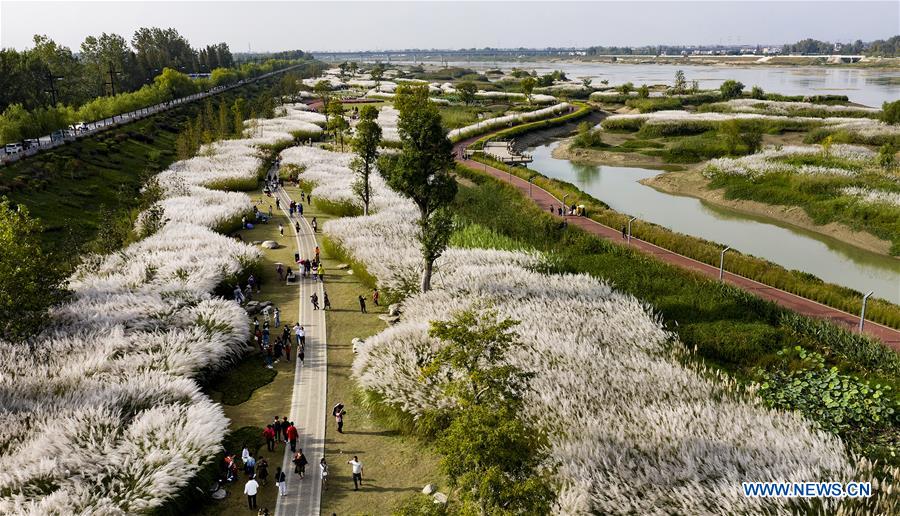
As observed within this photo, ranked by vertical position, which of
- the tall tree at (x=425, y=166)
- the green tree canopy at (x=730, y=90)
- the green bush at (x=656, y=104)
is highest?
the green tree canopy at (x=730, y=90)

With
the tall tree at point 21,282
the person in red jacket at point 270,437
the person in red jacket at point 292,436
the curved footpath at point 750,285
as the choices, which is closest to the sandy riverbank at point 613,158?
the curved footpath at point 750,285

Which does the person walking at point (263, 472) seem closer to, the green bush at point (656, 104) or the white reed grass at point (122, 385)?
the white reed grass at point (122, 385)

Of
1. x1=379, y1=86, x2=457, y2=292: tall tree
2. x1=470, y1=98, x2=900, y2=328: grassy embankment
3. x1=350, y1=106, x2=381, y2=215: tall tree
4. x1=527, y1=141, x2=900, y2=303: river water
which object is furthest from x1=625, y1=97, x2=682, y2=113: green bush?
x1=379, y1=86, x2=457, y2=292: tall tree

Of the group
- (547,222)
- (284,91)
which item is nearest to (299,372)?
(547,222)

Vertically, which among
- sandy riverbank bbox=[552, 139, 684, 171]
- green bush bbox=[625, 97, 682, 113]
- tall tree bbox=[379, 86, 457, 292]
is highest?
green bush bbox=[625, 97, 682, 113]

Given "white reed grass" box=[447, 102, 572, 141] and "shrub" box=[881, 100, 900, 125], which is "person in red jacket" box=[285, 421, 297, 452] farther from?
"shrub" box=[881, 100, 900, 125]

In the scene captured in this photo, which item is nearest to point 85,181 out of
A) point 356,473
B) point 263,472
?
point 263,472

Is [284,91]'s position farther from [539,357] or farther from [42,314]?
[539,357]
